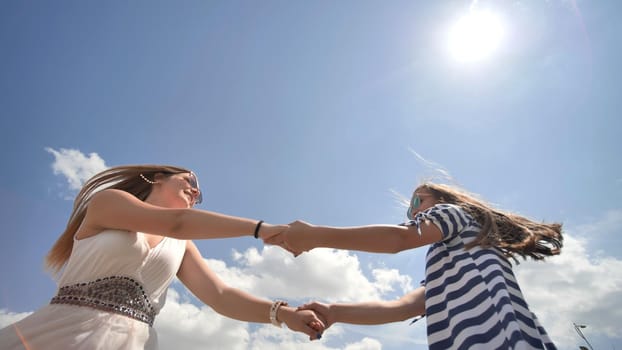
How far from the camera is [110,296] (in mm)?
4016

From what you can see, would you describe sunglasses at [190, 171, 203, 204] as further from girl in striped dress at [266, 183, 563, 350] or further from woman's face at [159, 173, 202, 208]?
girl in striped dress at [266, 183, 563, 350]

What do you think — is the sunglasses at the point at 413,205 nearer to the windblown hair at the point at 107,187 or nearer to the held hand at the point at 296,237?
the held hand at the point at 296,237

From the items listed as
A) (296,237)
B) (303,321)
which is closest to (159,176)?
(296,237)

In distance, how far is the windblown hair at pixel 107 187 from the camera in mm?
5254

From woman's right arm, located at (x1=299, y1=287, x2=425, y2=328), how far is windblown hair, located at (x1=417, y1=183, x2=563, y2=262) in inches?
57.5

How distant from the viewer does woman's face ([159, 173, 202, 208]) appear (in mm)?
5750

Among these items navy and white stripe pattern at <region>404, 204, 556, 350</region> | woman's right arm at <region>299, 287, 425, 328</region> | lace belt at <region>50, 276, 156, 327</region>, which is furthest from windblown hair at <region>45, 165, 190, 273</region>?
navy and white stripe pattern at <region>404, 204, 556, 350</region>

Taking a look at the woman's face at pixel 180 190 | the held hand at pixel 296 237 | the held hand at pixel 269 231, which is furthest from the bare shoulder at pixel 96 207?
the held hand at pixel 296 237

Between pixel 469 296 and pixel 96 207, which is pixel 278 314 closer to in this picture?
pixel 96 207

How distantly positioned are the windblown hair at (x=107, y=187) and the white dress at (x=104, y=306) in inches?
38.7

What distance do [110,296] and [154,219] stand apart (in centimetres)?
92

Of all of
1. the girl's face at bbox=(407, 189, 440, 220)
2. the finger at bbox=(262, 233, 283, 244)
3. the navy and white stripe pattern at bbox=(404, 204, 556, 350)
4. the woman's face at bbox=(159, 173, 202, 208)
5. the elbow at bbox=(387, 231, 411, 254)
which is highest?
the woman's face at bbox=(159, 173, 202, 208)

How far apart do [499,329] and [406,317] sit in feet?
7.16

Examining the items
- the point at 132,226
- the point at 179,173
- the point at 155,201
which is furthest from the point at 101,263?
the point at 179,173
